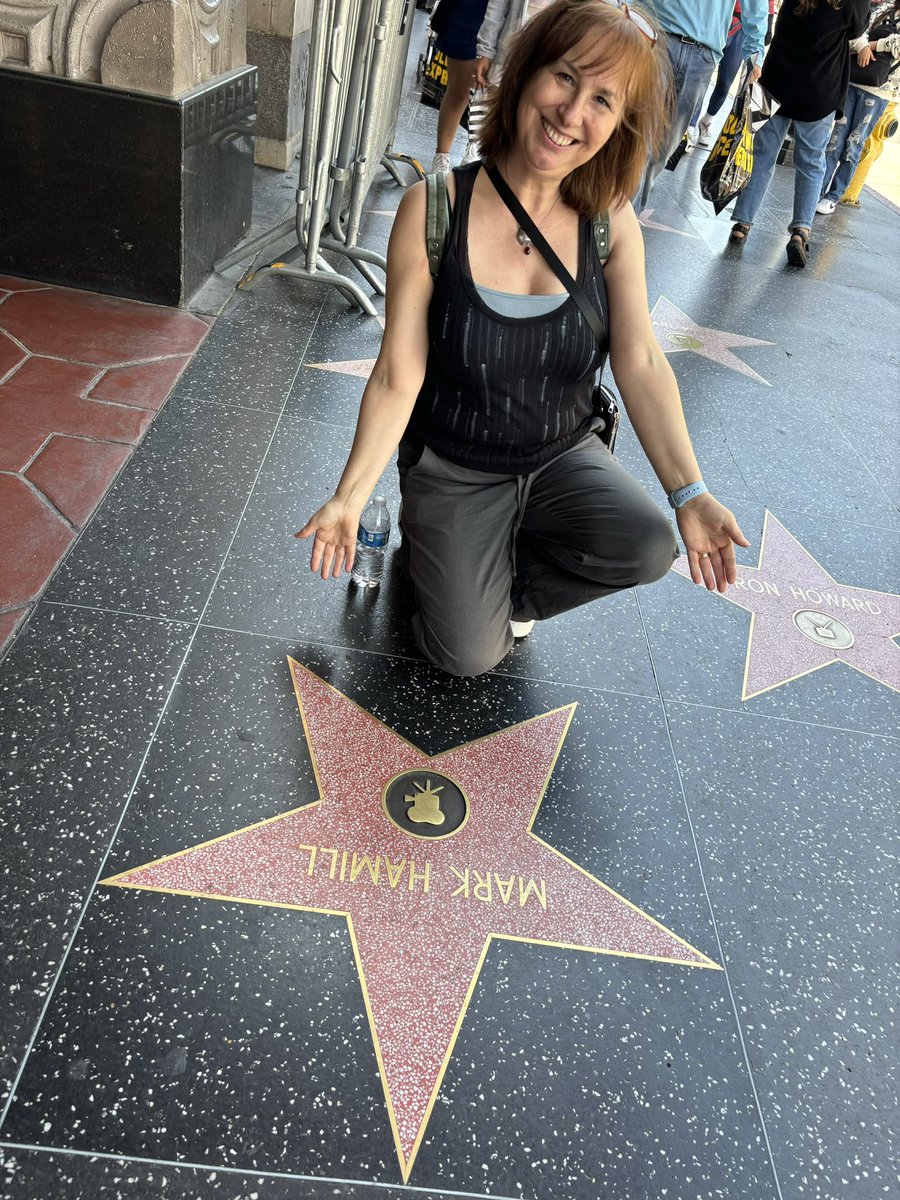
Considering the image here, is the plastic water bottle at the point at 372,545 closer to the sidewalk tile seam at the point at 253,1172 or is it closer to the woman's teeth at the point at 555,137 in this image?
the woman's teeth at the point at 555,137

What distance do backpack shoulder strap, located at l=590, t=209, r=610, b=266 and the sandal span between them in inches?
175

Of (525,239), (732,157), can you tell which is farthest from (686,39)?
(525,239)

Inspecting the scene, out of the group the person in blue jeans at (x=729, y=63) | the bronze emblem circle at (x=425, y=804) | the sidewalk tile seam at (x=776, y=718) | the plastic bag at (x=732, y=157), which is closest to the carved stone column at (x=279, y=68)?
the person in blue jeans at (x=729, y=63)

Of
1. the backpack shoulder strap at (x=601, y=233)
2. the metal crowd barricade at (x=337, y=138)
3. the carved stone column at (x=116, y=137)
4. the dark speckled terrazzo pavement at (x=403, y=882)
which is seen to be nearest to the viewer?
the dark speckled terrazzo pavement at (x=403, y=882)

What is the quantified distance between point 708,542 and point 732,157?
4.22 m

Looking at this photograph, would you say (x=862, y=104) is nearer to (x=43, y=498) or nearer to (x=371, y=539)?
(x=371, y=539)

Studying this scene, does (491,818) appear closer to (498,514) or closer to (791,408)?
(498,514)

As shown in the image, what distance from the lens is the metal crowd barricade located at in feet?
10.9

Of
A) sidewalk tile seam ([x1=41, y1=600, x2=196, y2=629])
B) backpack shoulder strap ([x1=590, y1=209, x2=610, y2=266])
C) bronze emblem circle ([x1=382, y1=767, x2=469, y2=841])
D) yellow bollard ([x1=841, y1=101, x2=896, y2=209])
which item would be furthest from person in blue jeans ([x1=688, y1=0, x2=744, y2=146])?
bronze emblem circle ([x1=382, y1=767, x2=469, y2=841])

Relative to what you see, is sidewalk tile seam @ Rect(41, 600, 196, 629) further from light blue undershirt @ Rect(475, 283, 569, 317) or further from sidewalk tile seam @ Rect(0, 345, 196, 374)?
sidewalk tile seam @ Rect(0, 345, 196, 374)

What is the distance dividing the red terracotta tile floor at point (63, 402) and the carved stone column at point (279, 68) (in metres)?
2.48

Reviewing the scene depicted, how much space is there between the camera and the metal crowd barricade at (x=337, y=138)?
3.32 metres

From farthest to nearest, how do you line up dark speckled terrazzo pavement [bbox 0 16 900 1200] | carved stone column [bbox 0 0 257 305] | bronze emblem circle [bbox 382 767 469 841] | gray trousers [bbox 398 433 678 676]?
1. carved stone column [bbox 0 0 257 305]
2. gray trousers [bbox 398 433 678 676]
3. bronze emblem circle [bbox 382 767 469 841]
4. dark speckled terrazzo pavement [bbox 0 16 900 1200]

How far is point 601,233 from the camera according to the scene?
2008mm
